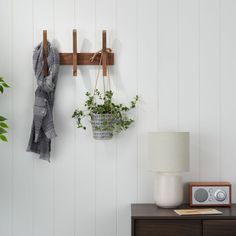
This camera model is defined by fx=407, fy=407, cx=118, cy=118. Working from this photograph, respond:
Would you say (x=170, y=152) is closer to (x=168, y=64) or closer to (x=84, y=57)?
(x=168, y=64)

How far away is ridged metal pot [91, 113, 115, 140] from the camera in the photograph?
7.59ft

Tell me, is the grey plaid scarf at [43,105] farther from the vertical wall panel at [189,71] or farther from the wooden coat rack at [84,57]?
the vertical wall panel at [189,71]

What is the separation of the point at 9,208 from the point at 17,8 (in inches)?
47.6

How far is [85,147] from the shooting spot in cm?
246

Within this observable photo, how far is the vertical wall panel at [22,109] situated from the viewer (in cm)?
245

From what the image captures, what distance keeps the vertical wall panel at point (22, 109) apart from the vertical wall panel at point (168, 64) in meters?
0.79

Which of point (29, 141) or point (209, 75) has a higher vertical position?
point (209, 75)

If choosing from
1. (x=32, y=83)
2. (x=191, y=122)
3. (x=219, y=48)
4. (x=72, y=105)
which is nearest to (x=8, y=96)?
(x=32, y=83)

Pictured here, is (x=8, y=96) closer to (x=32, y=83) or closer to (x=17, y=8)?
(x=32, y=83)

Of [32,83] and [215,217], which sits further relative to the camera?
[32,83]

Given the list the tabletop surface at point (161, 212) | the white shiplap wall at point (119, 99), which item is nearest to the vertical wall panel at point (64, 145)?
the white shiplap wall at point (119, 99)

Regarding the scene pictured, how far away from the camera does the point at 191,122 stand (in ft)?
8.12

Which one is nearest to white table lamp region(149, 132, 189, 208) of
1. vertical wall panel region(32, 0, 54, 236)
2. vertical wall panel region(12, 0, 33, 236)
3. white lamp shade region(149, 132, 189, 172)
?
white lamp shade region(149, 132, 189, 172)

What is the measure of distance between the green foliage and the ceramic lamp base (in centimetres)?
38
